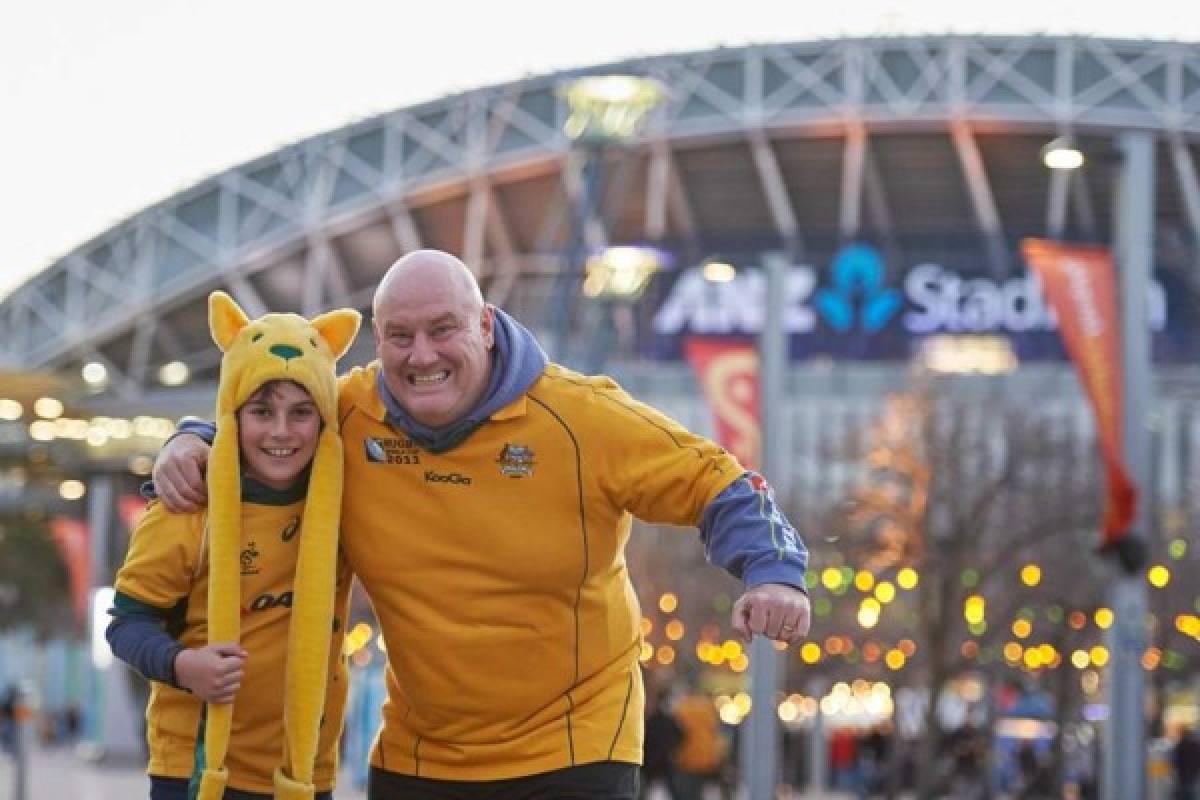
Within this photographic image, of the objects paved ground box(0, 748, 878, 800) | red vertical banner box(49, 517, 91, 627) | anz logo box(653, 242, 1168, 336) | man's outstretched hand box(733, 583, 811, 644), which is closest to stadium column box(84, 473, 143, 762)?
paved ground box(0, 748, 878, 800)

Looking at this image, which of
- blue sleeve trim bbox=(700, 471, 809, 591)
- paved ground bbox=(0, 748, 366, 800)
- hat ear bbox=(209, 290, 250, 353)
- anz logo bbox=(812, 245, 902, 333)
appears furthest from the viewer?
anz logo bbox=(812, 245, 902, 333)

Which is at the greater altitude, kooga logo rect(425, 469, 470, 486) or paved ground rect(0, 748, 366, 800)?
kooga logo rect(425, 469, 470, 486)

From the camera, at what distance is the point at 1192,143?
76562 mm

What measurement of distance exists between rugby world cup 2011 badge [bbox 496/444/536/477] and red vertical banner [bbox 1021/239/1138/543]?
1532cm

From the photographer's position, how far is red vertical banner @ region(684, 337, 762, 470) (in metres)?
27.5

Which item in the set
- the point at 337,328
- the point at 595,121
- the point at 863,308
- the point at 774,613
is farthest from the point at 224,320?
the point at 863,308

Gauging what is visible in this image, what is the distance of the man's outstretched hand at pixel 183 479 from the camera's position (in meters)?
6.42

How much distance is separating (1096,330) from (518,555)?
1612cm

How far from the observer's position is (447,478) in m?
6.19

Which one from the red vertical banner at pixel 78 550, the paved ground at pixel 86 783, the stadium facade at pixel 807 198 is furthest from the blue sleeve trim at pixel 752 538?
the stadium facade at pixel 807 198

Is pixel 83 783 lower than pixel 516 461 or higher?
lower

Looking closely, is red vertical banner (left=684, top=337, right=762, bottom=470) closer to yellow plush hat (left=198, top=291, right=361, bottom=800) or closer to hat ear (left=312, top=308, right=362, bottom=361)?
hat ear (left=312, top=308, right=362, bottom=361)

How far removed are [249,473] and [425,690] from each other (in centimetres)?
67

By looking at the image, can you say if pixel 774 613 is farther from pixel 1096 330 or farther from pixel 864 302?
pixel 864 302
